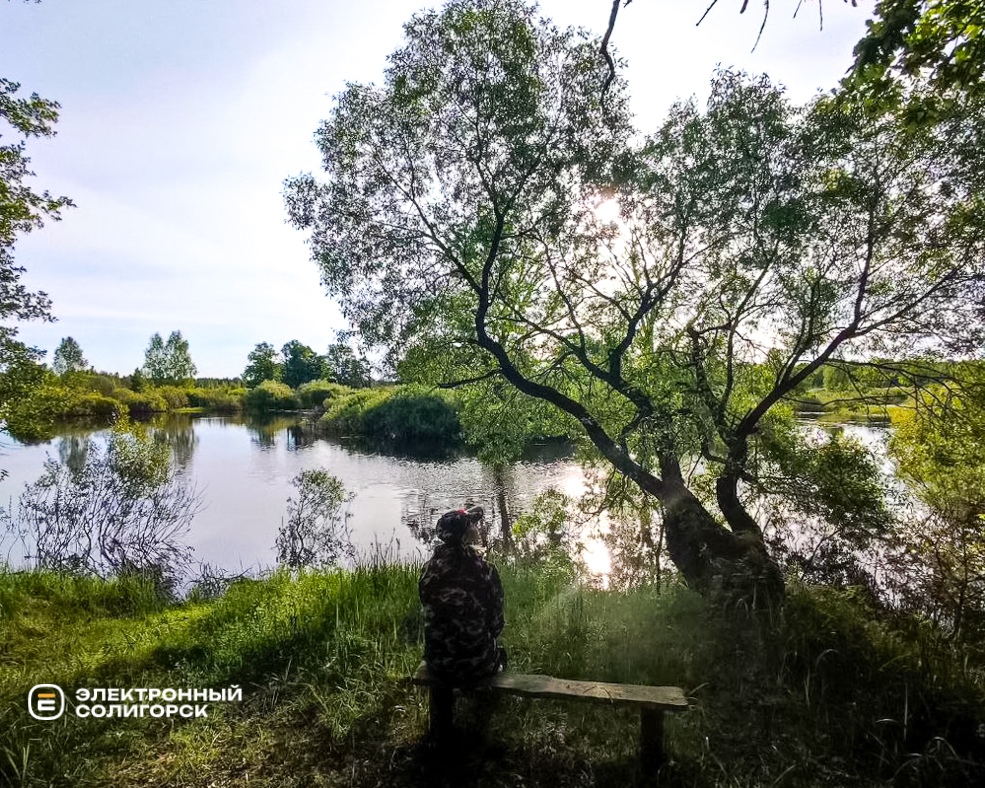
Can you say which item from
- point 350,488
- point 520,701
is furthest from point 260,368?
point 520,701

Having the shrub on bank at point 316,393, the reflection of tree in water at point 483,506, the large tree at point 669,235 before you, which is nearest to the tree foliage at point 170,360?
the shrub on bank at point 316,393

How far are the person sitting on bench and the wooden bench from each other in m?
0.10

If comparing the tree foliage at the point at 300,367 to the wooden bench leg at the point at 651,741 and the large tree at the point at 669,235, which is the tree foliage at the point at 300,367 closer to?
the large tree at the point at 669,235

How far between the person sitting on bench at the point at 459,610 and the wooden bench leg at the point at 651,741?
104 cm

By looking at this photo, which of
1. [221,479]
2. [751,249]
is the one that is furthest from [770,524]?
[221,479]

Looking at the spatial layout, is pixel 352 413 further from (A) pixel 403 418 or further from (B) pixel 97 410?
(B) pixel 97 410

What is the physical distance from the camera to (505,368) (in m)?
8.78

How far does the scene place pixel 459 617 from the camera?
3.40 meters

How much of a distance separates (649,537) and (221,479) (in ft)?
62.4

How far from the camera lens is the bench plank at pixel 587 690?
3.08m

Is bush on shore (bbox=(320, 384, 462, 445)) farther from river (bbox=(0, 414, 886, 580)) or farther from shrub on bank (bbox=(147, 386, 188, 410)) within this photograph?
shrub on bank (bbox=(147, 386, 188, 410))

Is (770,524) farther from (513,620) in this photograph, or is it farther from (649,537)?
(513,620)

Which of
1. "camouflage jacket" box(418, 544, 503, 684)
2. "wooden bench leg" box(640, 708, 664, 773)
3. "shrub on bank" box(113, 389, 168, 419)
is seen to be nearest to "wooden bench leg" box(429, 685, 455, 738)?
"camouflage jacket" box(418, 544, 503, 684)

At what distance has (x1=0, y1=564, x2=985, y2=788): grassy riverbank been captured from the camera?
10.5 ft
